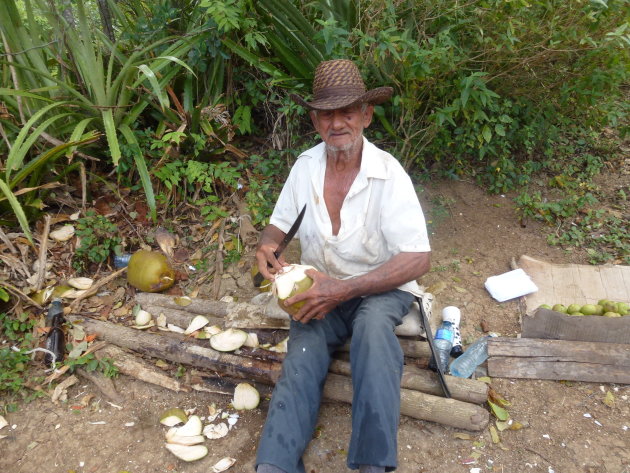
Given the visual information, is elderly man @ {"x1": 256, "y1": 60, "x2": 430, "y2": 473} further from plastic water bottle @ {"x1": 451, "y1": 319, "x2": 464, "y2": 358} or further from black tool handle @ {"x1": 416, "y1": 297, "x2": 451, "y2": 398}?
plastic water bottle @ {"x1": 451, "y1": 319, "x2": 464, "y2": 358}

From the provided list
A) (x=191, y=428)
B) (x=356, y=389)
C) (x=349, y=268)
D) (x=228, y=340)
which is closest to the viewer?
(x=356, y=389)

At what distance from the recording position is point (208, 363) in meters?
Result: 2.49

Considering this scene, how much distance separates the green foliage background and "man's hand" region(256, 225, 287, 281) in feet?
3.30

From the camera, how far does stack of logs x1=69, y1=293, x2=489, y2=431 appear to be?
2.18 metres

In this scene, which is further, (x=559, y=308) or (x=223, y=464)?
(x=559, y=308)

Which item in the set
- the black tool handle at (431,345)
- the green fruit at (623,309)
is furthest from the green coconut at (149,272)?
the green fruit at (623,309)

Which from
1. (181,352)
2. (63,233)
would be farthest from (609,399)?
(63,233)

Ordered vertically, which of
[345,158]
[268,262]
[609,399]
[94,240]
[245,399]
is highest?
[345,158]

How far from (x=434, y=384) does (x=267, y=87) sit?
8.36 feet

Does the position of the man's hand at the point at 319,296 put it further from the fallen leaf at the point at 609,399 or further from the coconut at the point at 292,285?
the fallen leaf at the point at 609,399

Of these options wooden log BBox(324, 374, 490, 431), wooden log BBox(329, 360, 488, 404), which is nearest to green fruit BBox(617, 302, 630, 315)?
wooden log BBox(329, 360, 488, 404)

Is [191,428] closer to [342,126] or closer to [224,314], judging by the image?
[224,314]

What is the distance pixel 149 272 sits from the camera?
9.93 feet

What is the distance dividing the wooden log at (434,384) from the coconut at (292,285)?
482mm
